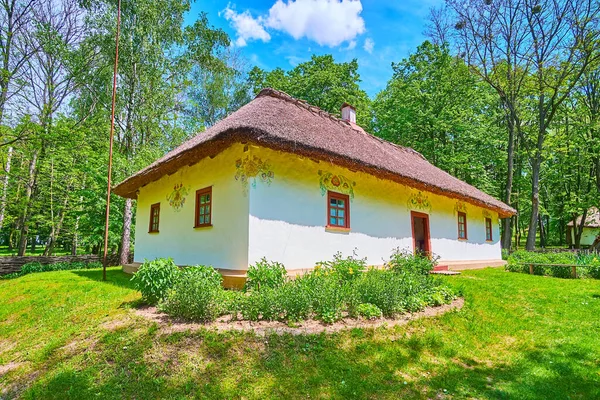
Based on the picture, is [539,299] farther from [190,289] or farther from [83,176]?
[83,176]

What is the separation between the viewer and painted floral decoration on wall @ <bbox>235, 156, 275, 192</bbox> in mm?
6969

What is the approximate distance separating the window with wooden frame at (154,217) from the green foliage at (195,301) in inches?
244

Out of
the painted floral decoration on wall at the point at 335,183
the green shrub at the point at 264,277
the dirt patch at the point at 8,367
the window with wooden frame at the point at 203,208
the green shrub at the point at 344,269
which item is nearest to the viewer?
the dirt patch at the point at 8,367

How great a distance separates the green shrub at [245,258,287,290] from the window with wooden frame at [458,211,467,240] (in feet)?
32.4

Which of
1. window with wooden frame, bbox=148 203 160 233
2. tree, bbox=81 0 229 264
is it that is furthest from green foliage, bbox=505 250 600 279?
tree, bbox=81 0 229 264

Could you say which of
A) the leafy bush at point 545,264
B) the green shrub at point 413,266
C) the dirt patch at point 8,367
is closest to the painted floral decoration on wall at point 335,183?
the green shrub at point 413,266

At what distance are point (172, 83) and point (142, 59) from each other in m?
1.93

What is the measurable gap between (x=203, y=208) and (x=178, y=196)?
1.50m

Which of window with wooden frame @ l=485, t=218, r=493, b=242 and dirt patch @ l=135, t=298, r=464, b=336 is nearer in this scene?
dirt patch @ l=135, t=298, r=464, b=336

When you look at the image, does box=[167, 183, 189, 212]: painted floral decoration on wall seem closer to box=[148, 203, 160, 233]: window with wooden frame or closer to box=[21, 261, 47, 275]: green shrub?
box=[148, 203, 160, 233]: window with wooden frame

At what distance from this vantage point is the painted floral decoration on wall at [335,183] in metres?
8.21

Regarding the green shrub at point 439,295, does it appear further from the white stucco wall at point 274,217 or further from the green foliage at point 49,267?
the green foliage at point 49,267

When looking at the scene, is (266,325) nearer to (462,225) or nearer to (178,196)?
(178,196)

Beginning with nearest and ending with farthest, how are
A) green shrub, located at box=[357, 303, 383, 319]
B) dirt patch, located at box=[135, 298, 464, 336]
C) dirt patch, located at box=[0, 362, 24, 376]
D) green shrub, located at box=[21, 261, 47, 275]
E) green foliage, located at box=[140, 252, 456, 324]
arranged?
1. dirt patch, located at box=[0, 362, 24, 376]
2. dirt patch, located at box=[135, 298, 464, 336]
3. green foliage, located at box=[140, 252, 456, 324]
4. green shrub, located at box=[357, 303, 383, 319]
5. green shrub, located at box=[21, 261, 47, 275]
